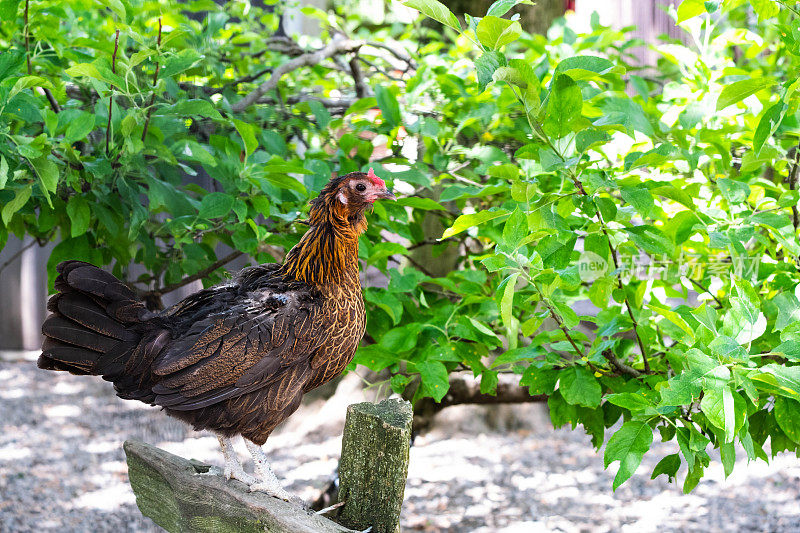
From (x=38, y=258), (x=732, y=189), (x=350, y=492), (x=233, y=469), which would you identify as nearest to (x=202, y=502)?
(x=233, y=469)

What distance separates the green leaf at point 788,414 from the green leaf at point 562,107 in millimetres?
736

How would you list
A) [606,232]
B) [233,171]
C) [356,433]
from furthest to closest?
1. [233,171]
2. [356,433]
3. [606,232]

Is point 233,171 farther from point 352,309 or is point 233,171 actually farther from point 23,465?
point 23,465

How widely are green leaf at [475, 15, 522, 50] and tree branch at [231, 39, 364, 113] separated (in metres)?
1.60

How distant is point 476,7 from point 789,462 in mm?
3082

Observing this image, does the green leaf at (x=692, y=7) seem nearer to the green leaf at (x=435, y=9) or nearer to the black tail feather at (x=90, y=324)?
the green leaf at (x=435, y=9)

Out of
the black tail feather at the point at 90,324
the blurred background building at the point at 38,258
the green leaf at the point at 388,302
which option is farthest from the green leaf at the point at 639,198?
the blurred background building at the point at 38,258

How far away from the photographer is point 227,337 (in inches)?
64.7

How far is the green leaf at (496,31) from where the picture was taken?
4.17 ft

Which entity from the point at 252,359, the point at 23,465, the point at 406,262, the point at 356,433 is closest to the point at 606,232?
the point at 356,433

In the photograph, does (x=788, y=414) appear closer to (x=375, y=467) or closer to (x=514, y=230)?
(x=514, y=230)

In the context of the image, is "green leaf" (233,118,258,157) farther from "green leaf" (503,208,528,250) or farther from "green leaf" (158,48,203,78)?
"green leaf" (503,208,528,250)

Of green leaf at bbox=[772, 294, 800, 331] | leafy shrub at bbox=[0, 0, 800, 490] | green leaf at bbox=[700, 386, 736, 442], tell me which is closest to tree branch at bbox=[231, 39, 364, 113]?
leafy shrub at bbox=[0, 0, 800, 490]

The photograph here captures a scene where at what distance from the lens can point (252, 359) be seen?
5.39 feet
